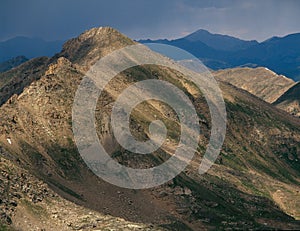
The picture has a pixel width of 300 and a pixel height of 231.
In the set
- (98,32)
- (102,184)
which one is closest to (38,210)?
(102,184)

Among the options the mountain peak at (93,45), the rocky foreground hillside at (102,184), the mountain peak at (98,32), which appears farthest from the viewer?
the mountain peak at (98,32)

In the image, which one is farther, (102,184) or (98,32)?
(98,32)

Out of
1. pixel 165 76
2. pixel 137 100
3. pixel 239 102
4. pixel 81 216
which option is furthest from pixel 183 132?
pixel 81 216

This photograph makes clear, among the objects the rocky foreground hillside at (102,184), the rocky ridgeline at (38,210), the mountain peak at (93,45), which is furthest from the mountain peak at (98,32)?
the rocky ridgeline at (38,210)

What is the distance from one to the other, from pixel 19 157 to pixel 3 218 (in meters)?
17.6

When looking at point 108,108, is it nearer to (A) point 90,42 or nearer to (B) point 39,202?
(B) point 39,202

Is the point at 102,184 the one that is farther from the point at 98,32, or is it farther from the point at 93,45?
the point at 98,32

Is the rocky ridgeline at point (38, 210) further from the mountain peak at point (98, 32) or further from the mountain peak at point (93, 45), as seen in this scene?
the mountain peak at point (98, 32)

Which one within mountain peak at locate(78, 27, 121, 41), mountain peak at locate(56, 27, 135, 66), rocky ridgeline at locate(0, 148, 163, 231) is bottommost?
rocky ridgeline at locate(0, 148, 163, 231)

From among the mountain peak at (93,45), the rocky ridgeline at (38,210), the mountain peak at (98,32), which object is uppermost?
the mountain peak at (98,32)

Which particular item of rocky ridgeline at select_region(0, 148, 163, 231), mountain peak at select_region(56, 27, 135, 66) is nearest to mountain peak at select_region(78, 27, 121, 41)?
mountain peak at select_region(56, 27, 135, 66)

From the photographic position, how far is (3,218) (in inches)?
2224

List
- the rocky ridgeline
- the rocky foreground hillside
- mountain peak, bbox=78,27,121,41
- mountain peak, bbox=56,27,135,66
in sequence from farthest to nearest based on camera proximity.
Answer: mountain peak, bbox=78,27,121,41, mountain peak, bbox=56,27,135,66, the rocky foreground hillside, the rocky ridgeline

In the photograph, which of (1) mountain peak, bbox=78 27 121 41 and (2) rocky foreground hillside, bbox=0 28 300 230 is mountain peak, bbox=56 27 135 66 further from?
(2) rocky foreground hillside, bbox=0 28 300 230
